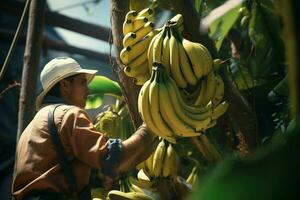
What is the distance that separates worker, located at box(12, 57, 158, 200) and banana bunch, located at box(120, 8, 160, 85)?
0.22m

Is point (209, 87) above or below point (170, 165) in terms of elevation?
above

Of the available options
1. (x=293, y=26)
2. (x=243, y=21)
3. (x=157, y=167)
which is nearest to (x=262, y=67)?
(x=243, y=21)

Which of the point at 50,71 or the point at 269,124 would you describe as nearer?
the point at 50,71

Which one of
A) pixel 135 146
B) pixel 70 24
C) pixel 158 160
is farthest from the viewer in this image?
pixel 70 24

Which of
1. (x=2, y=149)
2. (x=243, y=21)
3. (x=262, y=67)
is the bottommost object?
(x=2, y=149)

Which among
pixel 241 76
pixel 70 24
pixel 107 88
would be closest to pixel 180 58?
pixel 241 76

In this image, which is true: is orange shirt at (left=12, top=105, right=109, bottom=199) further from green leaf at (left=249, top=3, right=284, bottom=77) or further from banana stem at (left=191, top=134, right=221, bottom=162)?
green leaf at (left=249, top=3, right=284, bottom=77)

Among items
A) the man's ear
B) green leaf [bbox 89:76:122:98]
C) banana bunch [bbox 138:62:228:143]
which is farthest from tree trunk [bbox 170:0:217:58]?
green leaf [bbox 89:76:122:98]

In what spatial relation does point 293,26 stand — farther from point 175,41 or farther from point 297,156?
point 175,41

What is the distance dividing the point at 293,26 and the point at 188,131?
1277 millimetres

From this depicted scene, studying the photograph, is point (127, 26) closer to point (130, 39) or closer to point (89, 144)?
point (130, 39)

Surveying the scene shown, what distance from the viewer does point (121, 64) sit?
7.11 feet

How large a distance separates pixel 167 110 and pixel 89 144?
399mm

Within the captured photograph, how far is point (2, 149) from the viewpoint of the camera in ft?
15.6
